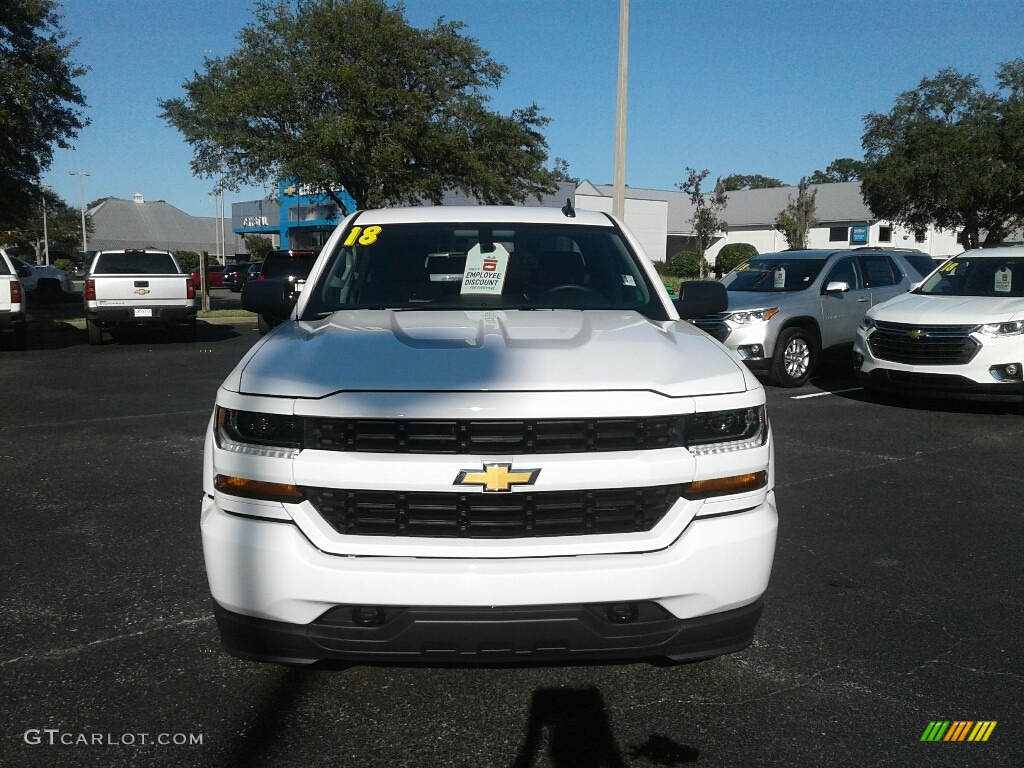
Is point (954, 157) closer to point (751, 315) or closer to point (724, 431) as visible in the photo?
point (751, 315)

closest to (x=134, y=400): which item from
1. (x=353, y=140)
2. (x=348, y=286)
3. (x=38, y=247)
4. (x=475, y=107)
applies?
(x=348, y=286)

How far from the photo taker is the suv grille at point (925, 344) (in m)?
9.12

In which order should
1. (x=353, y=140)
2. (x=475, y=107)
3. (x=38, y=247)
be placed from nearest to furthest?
(x=353, y=140) < (x=475, y=107) < (x=38, y=247)

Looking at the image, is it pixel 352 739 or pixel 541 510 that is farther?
pixel 352 739

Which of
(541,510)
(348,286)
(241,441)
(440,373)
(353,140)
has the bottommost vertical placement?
(541,510)

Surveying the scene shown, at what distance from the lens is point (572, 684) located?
3.36 metres

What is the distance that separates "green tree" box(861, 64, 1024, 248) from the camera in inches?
1289

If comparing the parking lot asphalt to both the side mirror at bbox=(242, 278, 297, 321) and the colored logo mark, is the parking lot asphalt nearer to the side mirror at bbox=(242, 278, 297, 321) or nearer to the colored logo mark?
the colored logo mark

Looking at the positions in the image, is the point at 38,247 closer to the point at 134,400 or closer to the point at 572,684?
the point at 134,400

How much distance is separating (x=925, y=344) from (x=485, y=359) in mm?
7775

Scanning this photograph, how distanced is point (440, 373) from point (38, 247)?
90010mm

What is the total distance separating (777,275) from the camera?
12.1 metres

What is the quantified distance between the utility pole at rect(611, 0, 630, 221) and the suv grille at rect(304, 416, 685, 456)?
1269 centimetres

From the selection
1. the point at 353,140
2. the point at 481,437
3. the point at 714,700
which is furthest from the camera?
the point at 353,140
